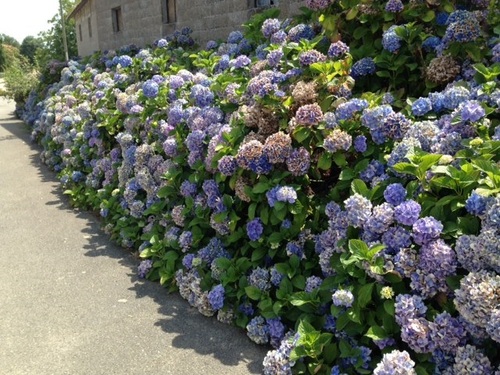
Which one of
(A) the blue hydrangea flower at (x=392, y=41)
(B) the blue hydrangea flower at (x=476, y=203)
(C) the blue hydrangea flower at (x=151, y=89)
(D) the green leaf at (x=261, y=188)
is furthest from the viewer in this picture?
(C) the blue hydrangea flower at (x=151, y=89)

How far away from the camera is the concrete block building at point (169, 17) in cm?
761

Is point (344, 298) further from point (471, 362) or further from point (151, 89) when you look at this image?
point (151, 89)

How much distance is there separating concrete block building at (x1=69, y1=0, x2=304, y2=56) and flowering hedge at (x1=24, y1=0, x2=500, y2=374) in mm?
2288

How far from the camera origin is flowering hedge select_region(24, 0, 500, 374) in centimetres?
246

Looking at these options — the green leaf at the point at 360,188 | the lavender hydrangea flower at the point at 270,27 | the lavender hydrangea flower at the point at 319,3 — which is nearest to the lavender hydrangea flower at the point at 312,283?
the green leaf at the point at 360,188

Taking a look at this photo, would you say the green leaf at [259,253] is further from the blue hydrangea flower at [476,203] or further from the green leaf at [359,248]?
the blue hydrangea flower at [476,203]

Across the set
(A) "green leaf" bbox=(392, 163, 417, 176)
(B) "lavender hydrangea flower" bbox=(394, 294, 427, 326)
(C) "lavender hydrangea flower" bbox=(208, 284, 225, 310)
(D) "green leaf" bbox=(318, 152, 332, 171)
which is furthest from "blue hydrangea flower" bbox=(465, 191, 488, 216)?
(C) "lavender hydrangea flower" bbox=(208, 284, 225, 310)

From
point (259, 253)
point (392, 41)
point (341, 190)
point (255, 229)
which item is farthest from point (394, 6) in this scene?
Answer: point (259, 253)

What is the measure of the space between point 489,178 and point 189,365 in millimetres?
2041

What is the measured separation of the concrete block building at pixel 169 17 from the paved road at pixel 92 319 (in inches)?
154

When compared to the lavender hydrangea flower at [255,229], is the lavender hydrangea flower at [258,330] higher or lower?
lower

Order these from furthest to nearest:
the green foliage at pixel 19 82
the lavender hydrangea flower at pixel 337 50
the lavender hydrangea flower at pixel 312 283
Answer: the green foliage at pixel 19 82, the lavender hydrangea flower at pixel 337 50, the lavender hydrangea flower at pixel 312 283

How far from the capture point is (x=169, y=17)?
417 inches

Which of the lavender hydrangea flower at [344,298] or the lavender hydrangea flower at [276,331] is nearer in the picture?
the lavender hydrangea flower at [344,298]
